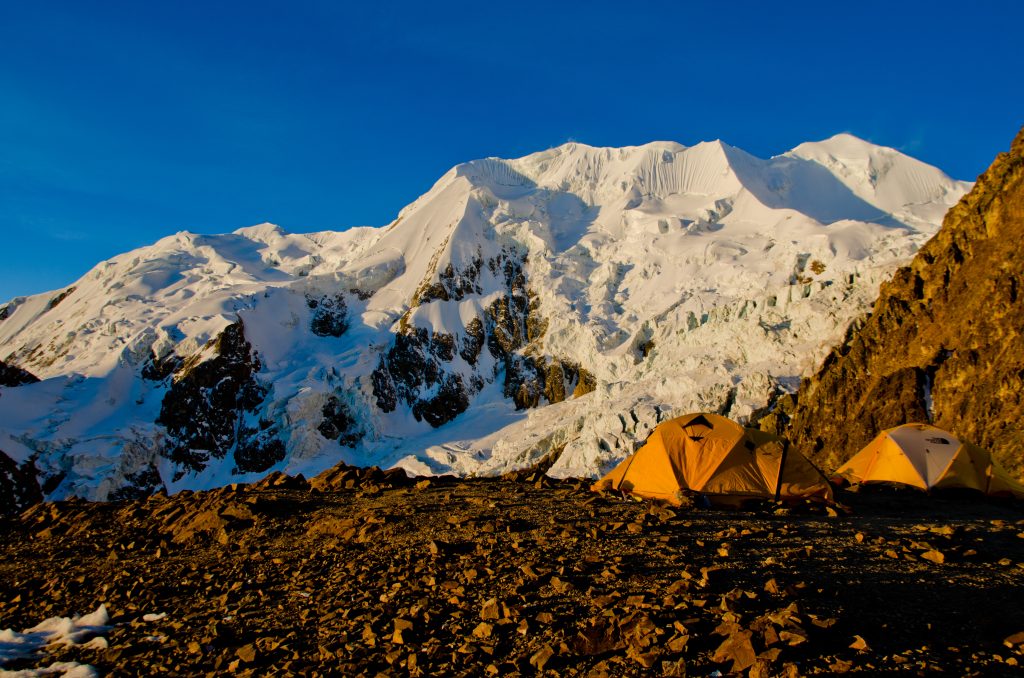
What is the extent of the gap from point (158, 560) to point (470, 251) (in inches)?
3986

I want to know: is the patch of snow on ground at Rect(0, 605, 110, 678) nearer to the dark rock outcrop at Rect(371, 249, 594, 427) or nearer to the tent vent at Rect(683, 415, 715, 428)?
the tent vent at Rect(683, 415, 715, 428)

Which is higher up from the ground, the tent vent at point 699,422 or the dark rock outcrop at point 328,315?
the dark rock outcrop at point 328,315

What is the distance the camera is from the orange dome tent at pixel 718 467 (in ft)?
47.1

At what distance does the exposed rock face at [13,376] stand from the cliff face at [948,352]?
83.6 metres

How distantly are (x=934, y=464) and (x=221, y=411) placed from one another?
8771 cm

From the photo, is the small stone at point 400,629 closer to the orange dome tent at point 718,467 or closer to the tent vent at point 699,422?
the orange dome tent at point 718,467

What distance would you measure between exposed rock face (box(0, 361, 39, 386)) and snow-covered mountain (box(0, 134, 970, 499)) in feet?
4.19

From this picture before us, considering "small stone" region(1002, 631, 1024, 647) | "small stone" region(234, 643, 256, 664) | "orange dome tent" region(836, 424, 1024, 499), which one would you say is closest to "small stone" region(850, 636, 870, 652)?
"small stone" region(1002, 631, 1024, 647)

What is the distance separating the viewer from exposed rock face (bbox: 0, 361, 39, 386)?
75500mm

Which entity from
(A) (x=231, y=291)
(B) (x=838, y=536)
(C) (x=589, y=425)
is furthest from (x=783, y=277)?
(A) (x=231, y=291)

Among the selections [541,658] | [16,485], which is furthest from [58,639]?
[16,485]

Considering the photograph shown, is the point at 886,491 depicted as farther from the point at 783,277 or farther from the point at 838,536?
the point at 783,277

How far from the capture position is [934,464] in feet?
60.3

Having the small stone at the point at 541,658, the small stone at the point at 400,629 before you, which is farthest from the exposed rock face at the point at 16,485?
the small stone at the point at 541,658
